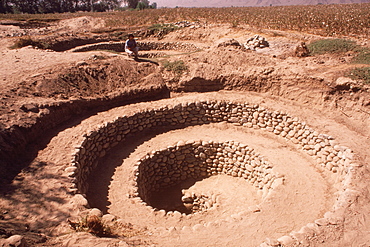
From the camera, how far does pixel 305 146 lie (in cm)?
926

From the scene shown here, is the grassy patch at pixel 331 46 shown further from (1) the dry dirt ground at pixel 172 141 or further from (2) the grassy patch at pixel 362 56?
(1) the dry dirt ground at pixel 172 141

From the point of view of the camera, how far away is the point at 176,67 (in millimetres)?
12836

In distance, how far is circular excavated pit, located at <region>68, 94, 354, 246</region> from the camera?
6523mm

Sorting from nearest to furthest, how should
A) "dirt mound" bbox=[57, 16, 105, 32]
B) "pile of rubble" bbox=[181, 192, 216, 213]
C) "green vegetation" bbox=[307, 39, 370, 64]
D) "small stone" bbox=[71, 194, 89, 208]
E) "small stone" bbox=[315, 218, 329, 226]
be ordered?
"small stone" bbox=[315, 218, 329, 226] → "small stone" bbox=[71, 194, 89, 208] → "pile of rubble" bbox=[181, 192, 216, 213] → "green vegetation" bbox=[307, 39, 370, 64] → "dirt mound" bbox=[57, 16, 105, 32]

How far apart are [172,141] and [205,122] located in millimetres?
2013

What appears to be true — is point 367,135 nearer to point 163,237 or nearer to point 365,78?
point 365,78

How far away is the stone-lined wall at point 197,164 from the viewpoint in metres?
9.55

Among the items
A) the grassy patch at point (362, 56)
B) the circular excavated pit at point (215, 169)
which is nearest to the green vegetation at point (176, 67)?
the circular excavated pit at point (215, 169)

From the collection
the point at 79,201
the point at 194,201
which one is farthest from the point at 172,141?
the point at 79,201

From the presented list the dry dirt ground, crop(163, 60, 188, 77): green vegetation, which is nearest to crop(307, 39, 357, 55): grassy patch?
the dry dirt ground

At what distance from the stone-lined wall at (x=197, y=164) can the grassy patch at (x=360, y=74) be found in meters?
5.17

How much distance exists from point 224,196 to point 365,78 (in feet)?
23.8

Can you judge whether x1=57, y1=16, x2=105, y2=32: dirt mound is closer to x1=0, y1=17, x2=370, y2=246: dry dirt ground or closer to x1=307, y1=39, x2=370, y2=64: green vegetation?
x1=0, y1=17, x2=370, y2=246: dry dirt ground

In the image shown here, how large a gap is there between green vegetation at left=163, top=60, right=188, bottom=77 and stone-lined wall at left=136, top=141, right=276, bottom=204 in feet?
13.4
